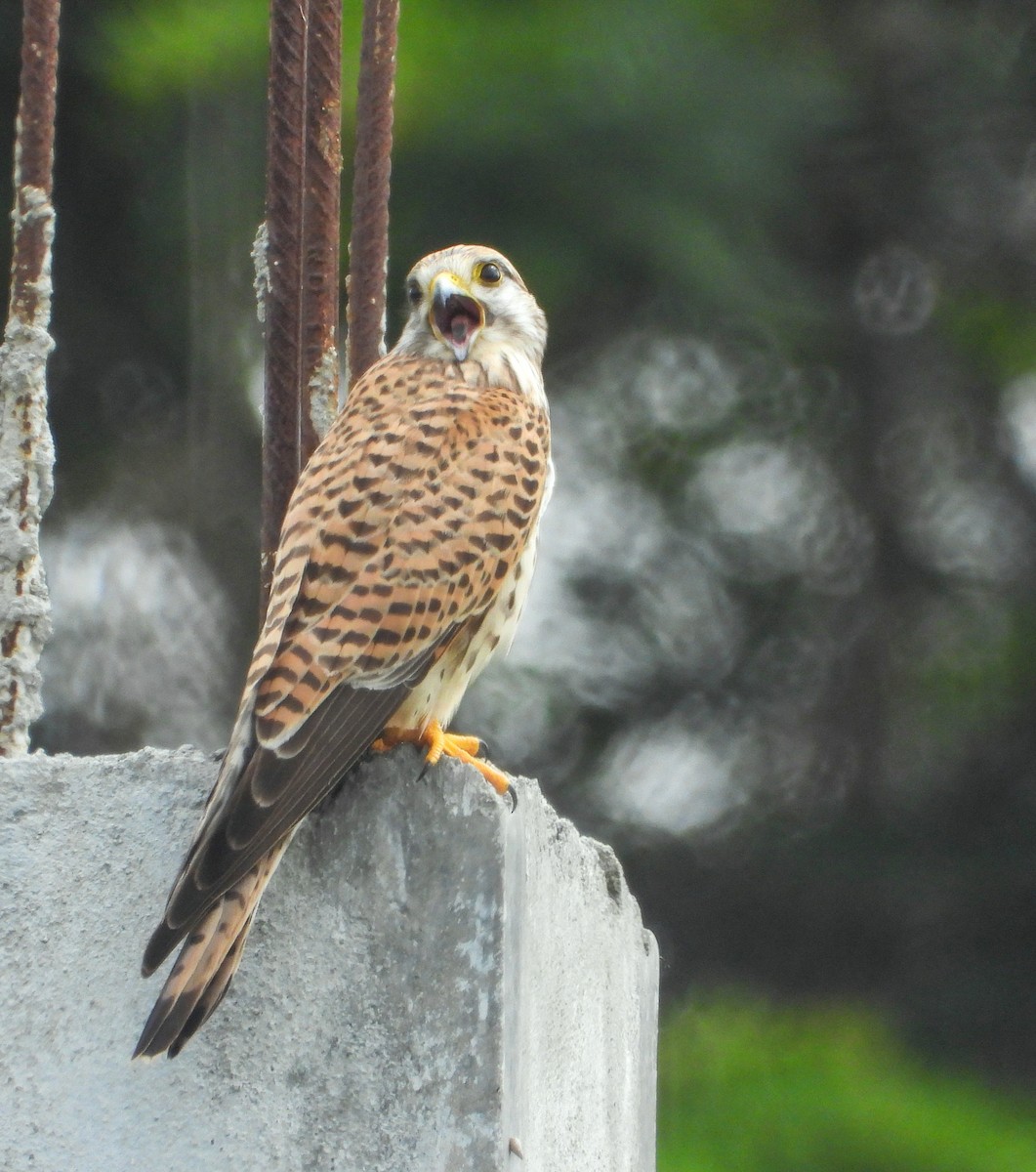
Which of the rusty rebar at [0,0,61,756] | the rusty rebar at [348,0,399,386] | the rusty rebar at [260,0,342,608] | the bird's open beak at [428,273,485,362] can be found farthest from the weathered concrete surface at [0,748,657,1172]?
the bird's open beak at [428,273,485,362]

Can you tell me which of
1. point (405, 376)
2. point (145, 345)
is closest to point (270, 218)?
point (405, 376)

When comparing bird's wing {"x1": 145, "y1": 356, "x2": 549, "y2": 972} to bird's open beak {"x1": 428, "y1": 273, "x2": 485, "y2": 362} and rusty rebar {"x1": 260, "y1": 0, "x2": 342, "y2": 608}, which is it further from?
bird's open beak {"x1": 428, "y1": 273, "x2": 485, "y2": 362}

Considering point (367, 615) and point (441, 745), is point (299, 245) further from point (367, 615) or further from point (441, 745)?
point (441, 745)

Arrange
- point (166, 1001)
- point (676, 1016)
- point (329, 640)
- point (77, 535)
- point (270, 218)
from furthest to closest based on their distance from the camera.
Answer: point (77, 535) → point (676, 1016) → point (270, 218) → point (329, 640) → point (166, 1001)

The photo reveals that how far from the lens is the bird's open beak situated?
3.52 metres

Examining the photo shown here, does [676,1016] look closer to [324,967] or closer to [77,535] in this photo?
[77,535]

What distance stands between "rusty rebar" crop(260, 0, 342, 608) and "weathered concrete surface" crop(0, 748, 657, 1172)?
23.2 inches

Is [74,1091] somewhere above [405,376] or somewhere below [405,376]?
below

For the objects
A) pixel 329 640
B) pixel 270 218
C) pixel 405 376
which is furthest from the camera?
pixel 405 376

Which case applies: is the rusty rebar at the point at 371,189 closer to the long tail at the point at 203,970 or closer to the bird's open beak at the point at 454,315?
the bird's open beak at the point at 454,315

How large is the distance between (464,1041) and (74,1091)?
0.43 m

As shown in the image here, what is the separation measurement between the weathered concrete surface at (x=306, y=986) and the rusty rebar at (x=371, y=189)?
0.87 meters

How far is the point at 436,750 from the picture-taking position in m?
2.40

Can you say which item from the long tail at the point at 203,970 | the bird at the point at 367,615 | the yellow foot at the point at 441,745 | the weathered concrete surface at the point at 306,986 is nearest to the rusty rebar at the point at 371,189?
the bird at the point at 367,615
